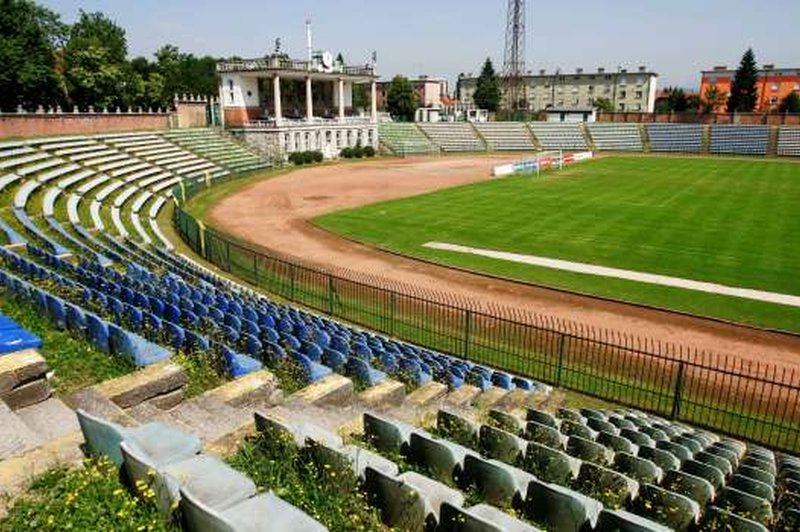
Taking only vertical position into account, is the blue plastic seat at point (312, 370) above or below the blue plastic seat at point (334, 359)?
above

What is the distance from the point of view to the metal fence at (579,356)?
1409 centimetres

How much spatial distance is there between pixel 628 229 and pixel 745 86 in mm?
105811

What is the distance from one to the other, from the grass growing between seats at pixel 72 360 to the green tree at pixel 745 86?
132 meters

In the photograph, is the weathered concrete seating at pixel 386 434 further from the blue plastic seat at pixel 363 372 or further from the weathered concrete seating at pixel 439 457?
the blue plastic seat at pixel 363 372

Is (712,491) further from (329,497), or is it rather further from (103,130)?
(103,130)

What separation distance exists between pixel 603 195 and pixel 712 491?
4132 centimetres

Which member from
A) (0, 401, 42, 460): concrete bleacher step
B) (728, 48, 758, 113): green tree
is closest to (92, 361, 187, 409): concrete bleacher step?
(0, 401, 42, 460): concrete bleacher step

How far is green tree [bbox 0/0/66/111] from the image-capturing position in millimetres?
61125

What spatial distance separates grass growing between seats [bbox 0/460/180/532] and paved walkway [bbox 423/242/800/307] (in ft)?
74.0

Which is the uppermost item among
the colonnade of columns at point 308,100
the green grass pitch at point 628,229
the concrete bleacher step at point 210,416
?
the colonnade of columns at point 308,100

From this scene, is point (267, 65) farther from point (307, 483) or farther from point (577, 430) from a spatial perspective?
point (307, 483)

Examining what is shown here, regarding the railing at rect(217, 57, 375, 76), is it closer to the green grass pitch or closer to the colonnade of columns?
the colonnade of columns

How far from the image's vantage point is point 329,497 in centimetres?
575

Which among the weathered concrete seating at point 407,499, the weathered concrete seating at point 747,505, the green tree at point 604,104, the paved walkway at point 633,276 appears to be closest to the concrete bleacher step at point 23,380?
the weathered concrete seating at point 407,499
